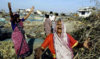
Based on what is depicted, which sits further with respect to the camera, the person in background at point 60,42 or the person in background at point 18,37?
the person in background at point 18,37

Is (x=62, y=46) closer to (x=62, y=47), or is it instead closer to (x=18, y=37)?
(x=62, y=47)

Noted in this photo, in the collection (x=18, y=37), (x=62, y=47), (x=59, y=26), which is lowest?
(x=18, y=37)

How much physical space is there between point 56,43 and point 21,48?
2178mm

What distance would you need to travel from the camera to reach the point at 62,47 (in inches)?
96.5

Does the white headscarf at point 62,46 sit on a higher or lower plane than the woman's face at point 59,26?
lower

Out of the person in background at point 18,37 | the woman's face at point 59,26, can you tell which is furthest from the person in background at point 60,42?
the person in background at point 18,37

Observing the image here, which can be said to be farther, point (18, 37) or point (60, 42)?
point (18, 37)

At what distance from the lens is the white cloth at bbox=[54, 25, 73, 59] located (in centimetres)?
243

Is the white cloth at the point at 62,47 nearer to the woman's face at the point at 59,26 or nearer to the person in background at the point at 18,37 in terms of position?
the woman's face at the point at 59,26

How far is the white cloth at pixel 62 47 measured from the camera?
7.96ft

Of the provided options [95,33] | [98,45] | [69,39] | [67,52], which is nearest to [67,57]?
[67,52]

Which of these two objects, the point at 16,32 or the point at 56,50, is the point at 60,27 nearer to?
the point at 56,50

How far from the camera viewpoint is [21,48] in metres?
4.39

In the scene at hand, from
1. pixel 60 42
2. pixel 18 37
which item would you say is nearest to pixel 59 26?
pixel 60 42
